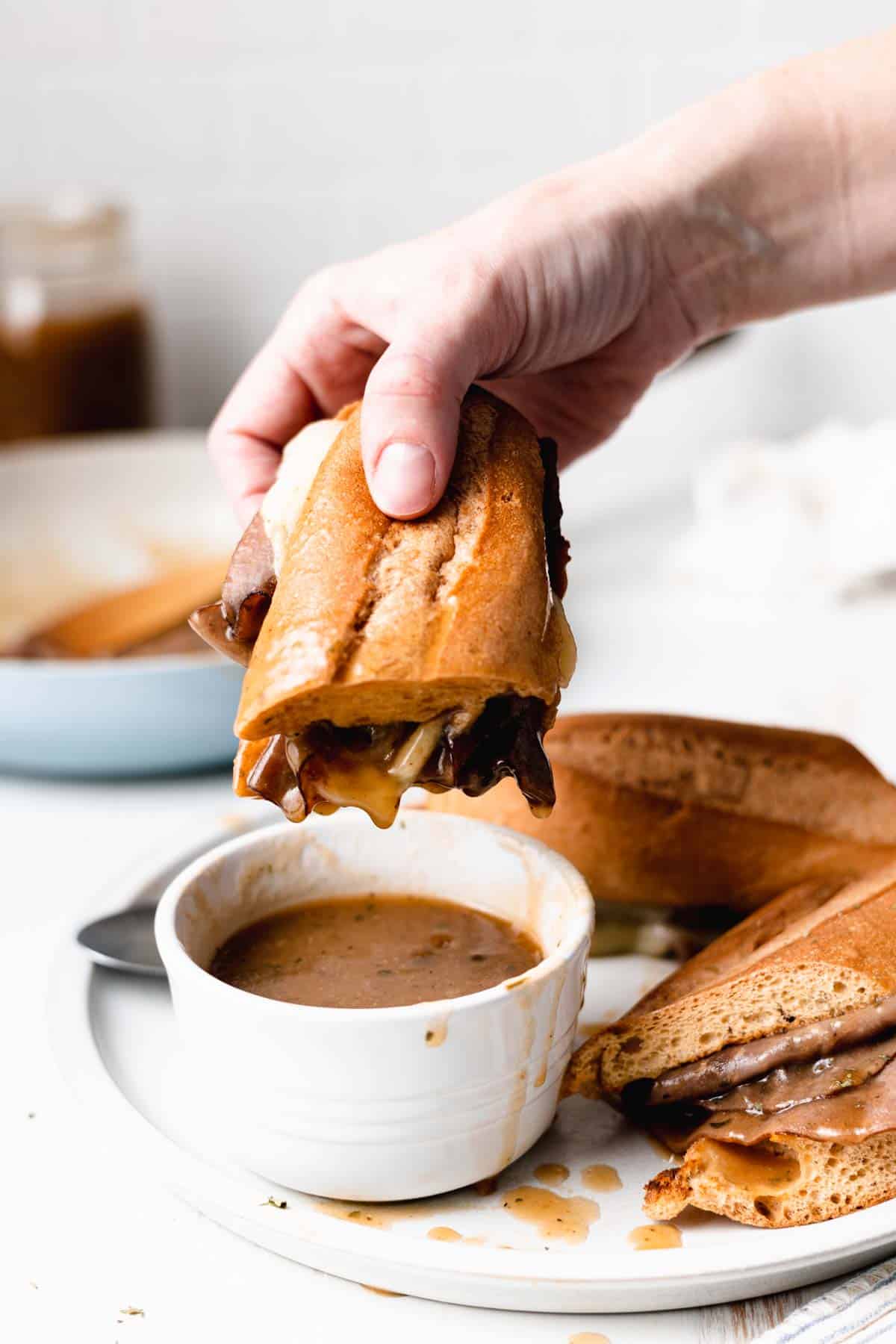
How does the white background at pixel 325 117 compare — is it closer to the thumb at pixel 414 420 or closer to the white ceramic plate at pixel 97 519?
the white ceramic plate at pixel 97 519

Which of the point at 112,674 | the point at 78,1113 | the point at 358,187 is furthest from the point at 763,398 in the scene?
the point at 78,1113

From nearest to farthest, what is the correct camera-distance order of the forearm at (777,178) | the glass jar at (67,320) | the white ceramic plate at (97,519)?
the forearm at (777,178)
the white ceramic plate at (97,519)
the glass jar at (67,320)

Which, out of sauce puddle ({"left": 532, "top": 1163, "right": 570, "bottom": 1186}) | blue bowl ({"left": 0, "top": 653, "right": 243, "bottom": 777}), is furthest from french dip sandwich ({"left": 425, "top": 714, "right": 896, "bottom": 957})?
blue bowl ({"left": 0, "top": 653, "right": 243, "bottom": 777})

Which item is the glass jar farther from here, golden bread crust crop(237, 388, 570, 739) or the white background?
golden bread crust crop(237, 388, 570, 739)

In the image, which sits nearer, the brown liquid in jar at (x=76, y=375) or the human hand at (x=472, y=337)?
the human hand at (x=472, y=337)

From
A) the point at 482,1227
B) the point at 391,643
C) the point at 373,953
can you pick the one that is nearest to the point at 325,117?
the point at 373,953

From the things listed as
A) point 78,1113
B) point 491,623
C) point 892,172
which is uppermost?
point 892,172

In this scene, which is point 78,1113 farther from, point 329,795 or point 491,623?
point 491,623

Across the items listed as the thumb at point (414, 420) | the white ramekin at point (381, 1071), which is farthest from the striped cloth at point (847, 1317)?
the thumb at point (414, 420)
